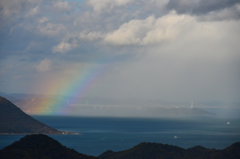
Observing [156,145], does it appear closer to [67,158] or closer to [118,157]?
[118,157]

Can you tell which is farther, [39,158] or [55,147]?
[55,147]

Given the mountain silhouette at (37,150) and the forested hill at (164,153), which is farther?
the forested hill at (164,153)

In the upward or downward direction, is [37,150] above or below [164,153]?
above

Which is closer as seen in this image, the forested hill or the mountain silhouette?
the mountain silhouette

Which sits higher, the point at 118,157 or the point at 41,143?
the point at 41,143

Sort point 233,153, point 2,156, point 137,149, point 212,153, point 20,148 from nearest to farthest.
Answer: point 2,156 → point 20,148 → point 233,153 → point 212,153 → point 137,149

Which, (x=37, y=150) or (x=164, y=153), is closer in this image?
(x=37, y=150)

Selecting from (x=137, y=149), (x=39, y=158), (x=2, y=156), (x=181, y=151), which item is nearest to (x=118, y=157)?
(x=137, y=149)

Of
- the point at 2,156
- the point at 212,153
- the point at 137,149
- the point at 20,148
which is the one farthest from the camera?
the point at 137,149
